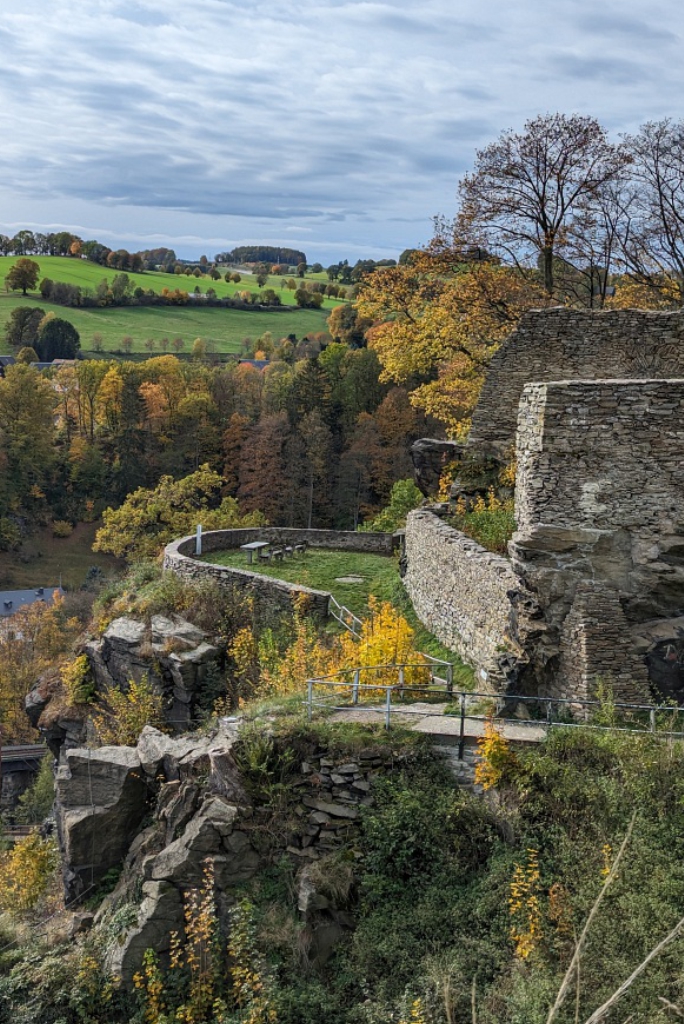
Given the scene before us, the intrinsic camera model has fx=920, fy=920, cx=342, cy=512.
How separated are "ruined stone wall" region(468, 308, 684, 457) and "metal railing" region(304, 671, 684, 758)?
245 inches

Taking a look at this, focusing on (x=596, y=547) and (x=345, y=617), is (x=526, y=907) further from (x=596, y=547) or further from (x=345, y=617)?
(x=345, y=617)

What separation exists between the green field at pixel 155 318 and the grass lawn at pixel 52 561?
37.6 m

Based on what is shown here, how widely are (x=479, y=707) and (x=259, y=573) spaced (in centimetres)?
971

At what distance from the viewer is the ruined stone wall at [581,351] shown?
52.9 feet

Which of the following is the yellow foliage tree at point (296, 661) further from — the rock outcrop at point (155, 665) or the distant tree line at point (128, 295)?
the distant tree line at point (128, 295)

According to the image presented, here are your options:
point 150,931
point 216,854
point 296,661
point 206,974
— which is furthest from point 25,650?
point 206,974

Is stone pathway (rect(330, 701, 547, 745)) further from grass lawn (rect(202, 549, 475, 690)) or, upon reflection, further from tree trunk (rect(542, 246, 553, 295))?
tree trunk (rect(542, 246, 553, 295))

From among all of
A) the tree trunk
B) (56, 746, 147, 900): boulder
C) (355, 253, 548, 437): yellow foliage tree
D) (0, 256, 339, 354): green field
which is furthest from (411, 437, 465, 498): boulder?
(0, 256, 339, 354): green field

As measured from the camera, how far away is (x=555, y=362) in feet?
55.3

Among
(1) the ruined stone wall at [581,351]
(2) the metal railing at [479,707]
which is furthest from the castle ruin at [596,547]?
(1) the ruined stone wall at [581,351]

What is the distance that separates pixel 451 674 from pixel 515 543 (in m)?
2.14

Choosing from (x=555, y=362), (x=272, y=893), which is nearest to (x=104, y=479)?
(x=555, y=362)

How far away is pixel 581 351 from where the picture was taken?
655 inches

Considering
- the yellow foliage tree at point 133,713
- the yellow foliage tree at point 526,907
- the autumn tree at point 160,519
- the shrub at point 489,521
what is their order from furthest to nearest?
the autumn tree at point 160,519, the yellow foliage tree at point 133,713, the shrub at point 489,521, the yellow foliage tree at point 526,907
